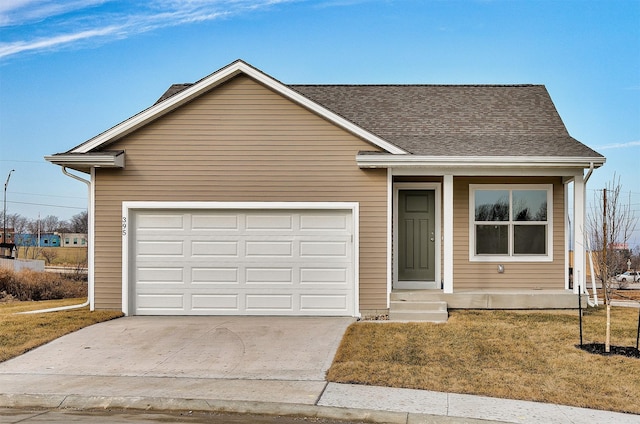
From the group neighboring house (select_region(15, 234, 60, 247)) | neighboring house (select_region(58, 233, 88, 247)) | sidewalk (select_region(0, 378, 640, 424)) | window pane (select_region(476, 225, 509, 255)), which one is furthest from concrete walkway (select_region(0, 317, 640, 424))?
neighboring house (select_region(58, 233, 88, 247))

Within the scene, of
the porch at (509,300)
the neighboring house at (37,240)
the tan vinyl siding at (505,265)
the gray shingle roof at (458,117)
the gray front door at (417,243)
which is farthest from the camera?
the neighboring house at (37,240)

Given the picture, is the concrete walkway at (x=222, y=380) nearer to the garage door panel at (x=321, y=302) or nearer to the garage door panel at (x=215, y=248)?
the garage door panel at (x=321, y=302)

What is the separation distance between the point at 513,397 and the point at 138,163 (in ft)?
30.0

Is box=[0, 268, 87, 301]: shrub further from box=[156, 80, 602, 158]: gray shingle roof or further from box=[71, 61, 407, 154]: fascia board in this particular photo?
box=[71, 61, 407, 154]: fascia board

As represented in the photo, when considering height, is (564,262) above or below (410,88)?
below

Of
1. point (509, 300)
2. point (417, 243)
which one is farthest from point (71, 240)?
point (509, 300)

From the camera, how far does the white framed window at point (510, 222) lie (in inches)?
604

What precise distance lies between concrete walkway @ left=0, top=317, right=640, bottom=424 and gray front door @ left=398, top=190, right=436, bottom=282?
3.20m

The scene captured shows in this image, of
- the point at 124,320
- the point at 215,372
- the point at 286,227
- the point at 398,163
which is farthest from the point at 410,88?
the point at 215,372

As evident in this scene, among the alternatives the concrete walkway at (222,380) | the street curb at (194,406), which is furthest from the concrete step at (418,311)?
the street curb at (194,406)

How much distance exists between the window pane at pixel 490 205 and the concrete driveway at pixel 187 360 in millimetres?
4284

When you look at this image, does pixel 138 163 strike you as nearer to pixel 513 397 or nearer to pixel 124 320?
pixel 124 320

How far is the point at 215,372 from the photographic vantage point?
966 cm

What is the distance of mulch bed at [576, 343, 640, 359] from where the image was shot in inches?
416
